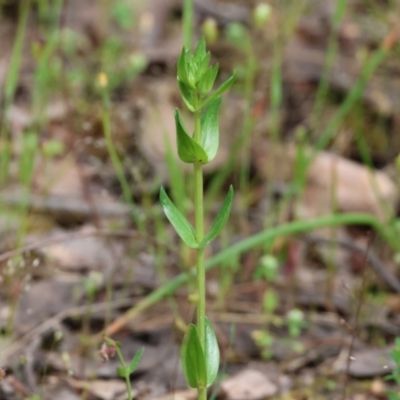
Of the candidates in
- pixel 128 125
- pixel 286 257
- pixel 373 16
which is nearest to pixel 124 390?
pixel 286 257

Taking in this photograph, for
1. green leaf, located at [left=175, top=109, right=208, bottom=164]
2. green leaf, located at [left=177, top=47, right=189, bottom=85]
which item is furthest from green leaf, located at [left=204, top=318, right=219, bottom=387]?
green leaf, located at [left=177, top=47, right=189, bottom=85]

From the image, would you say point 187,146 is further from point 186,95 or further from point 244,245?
point 244,245

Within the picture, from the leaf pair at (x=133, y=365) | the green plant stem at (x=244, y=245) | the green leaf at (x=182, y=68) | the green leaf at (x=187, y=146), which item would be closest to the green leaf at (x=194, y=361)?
the leaf pair at (x=133, y=365)

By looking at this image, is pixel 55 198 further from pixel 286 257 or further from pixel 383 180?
pixel 383 180

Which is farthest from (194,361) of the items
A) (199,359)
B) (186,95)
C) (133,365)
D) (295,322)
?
(295,322)

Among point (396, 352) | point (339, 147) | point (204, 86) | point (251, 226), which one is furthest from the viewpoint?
point (339, 147)

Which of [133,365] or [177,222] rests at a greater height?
[177,222]
